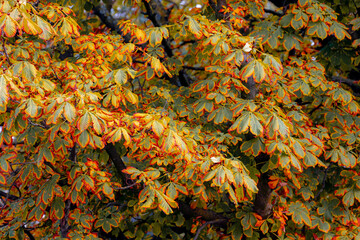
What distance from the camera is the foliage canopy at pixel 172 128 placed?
2322 mm

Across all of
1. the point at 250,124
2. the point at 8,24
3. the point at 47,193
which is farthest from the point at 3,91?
the point at 250,124

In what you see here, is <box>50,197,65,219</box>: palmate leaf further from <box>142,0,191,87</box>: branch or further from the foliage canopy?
<box>142,0,191,87</box>: branch

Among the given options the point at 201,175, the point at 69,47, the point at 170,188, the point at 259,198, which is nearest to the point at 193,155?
the point at 201,175

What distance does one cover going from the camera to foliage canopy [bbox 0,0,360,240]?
2.32 meters

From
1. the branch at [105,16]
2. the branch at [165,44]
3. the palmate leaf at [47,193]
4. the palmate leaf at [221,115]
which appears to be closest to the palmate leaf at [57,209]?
the palmate leaf at [47,193]

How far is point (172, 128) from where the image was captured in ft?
8.00

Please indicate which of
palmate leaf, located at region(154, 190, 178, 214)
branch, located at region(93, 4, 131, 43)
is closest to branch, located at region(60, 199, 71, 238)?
palmate leaf, located at region(154, 190, 178, 214)

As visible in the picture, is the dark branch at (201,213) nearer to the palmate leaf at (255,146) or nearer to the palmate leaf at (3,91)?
the palmate leaf at (255,146)

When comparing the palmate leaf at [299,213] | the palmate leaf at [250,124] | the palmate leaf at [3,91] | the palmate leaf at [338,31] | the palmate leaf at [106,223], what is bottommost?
the palmate leaf at [299,213]

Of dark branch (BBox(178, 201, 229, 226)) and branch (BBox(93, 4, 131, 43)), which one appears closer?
dark branch (BBox(178, 201, 229, 226))

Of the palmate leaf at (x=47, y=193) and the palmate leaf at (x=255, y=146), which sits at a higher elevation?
the palmate leaf at (x=255, y=146)

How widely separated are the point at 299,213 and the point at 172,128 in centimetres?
161

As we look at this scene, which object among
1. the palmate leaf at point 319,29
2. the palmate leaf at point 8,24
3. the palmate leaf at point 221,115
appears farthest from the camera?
the palmate leaf at point 319,29

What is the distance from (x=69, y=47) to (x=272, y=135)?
2.51 m
